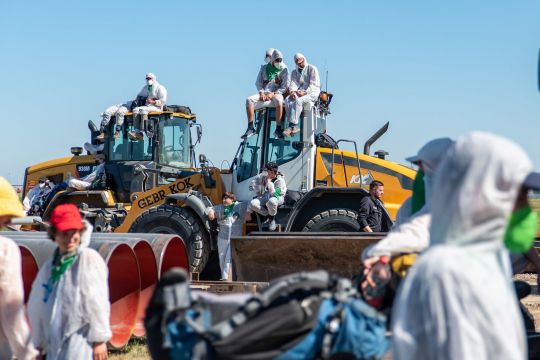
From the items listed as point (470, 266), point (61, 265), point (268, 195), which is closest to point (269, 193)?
point (268, 195)

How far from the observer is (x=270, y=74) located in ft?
51.3

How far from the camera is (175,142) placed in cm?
1812

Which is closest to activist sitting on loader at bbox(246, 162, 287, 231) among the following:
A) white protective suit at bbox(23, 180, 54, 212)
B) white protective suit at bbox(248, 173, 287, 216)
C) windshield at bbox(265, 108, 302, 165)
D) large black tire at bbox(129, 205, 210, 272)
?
white protective suit at bbox(248, 173, 287, 216)

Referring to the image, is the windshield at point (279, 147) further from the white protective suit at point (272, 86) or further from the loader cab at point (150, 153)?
the loader cab at point (150, 153)

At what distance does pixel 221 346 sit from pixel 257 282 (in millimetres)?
6763

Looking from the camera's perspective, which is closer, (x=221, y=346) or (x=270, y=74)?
(x=221, y=346)

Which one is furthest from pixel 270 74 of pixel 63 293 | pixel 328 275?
pixel 328 275

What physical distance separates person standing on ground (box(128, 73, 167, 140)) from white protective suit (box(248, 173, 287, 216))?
3348mm

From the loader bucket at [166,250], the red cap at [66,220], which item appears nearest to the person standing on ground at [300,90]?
the loader bucket at [166,250]

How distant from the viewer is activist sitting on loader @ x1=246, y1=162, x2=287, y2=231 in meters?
14.8

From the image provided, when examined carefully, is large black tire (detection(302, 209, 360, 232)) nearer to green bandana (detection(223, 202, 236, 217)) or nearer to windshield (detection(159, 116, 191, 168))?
green bandana (detection(223, 202, 236, 217))

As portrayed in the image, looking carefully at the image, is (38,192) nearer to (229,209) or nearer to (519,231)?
(229,209)

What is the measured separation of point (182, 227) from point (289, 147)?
1998 millimetres

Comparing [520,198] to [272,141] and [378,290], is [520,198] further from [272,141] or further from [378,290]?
[272,141]
